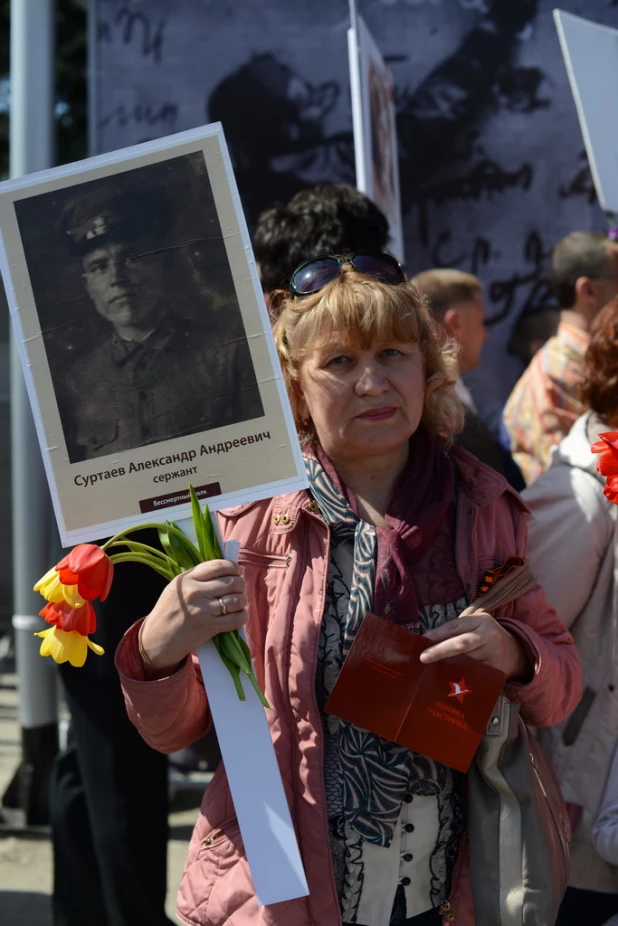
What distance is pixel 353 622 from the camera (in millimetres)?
1666

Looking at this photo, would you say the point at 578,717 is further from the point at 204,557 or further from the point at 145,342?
the point at 145,342

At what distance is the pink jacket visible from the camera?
5.28ft

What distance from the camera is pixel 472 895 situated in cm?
166

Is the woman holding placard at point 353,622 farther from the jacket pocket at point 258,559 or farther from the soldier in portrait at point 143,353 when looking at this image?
the soldier in portrait at point 143,353

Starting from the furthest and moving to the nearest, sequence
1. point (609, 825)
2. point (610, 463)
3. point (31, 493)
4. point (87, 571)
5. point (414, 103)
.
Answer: point (414, 103) < point (31, 493) < point (609, 825) < point (610, 463) < point (87, 571)

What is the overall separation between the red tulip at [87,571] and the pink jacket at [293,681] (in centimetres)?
19

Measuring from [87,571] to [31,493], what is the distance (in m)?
2.50

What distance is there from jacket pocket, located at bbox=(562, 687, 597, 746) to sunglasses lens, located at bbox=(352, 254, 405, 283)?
3.25 ft

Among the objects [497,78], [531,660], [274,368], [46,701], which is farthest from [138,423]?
[497,78]

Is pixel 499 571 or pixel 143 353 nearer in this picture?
pixel 143 353

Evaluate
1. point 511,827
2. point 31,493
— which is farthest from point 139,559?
point 31,493

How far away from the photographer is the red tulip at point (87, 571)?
4.69ft

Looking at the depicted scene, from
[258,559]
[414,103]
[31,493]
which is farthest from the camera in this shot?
[414,103]

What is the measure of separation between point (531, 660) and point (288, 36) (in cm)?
306
